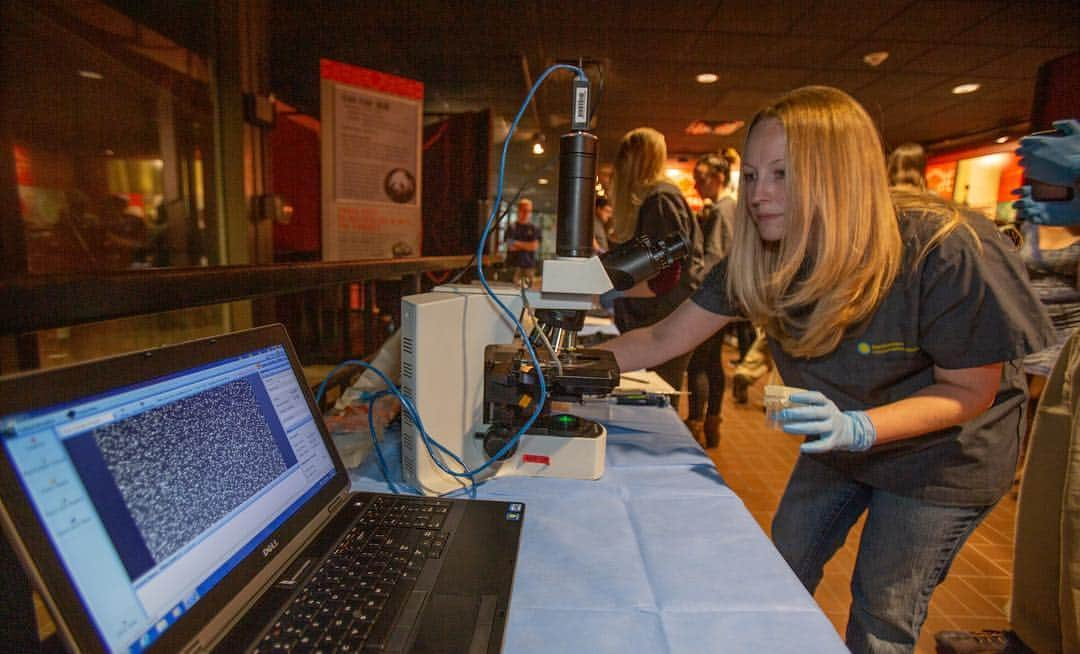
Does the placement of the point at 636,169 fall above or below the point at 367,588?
above

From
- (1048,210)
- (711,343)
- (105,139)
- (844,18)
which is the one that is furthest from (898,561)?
(844,18)

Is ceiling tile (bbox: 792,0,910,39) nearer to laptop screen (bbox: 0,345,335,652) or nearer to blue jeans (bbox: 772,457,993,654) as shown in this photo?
blue jeans (bbox: 772,457,993,654)

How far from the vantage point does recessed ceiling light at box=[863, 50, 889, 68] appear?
4.18 metres

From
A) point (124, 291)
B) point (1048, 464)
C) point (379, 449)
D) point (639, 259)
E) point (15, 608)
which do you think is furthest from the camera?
point (1048, 464)

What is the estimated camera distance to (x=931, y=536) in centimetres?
98

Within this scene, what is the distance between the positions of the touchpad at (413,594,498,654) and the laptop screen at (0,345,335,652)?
19cm

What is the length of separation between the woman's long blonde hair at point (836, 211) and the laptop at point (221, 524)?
2.28ft

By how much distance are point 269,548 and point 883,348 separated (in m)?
1.05

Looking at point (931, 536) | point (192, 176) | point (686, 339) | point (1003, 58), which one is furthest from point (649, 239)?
point (1003, 58)

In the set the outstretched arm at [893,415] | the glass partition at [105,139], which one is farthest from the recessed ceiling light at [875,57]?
the glass partition at [105,139]

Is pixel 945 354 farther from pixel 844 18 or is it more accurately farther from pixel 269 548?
pixel 844 18

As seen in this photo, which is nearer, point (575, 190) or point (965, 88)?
point (575, 190)

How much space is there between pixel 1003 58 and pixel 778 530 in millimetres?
5022

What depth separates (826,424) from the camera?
90 centimetres
